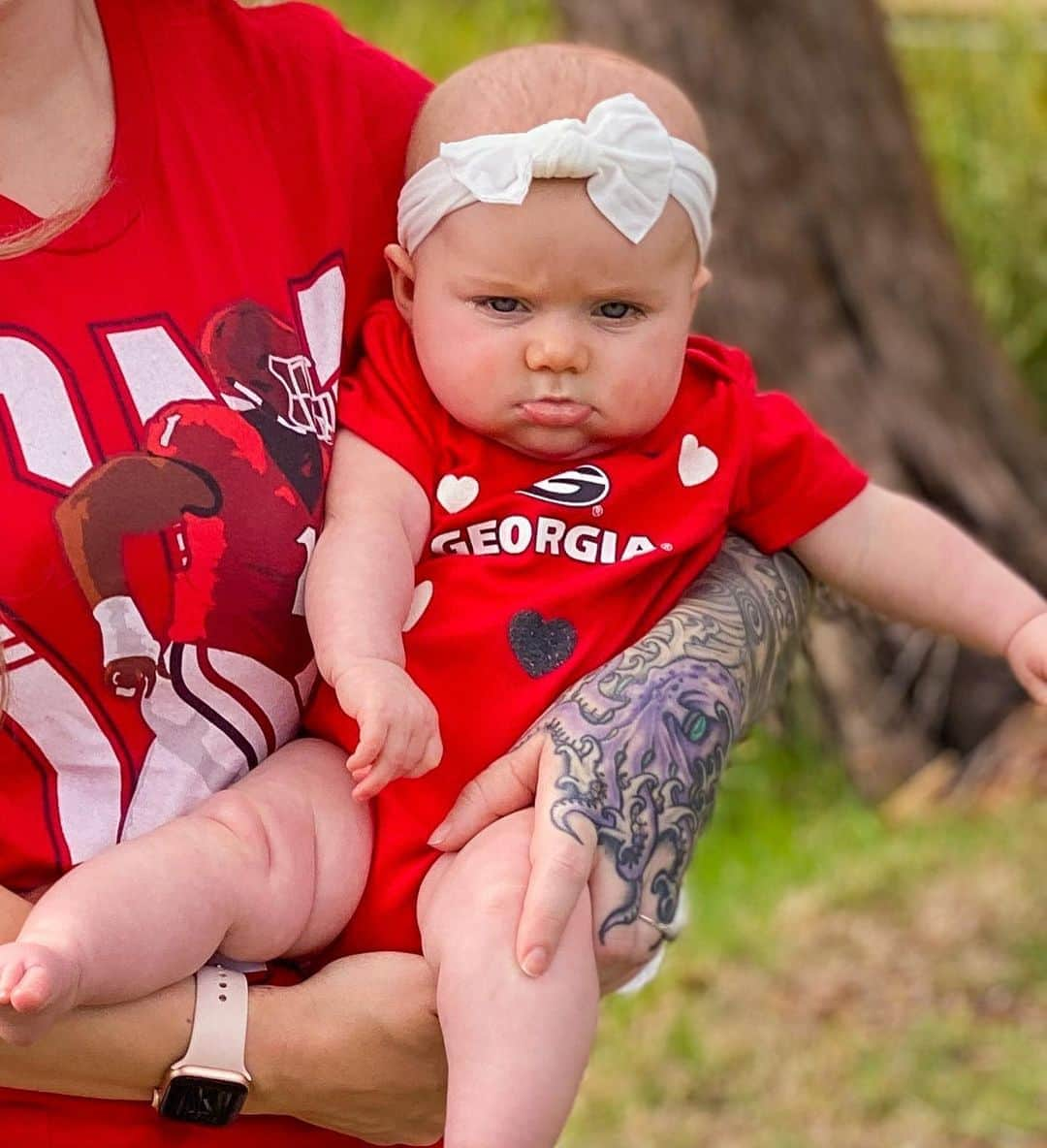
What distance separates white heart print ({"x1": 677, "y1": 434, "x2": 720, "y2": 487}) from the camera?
221 centimetres

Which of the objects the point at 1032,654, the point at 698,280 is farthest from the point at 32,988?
the point at 1032,654

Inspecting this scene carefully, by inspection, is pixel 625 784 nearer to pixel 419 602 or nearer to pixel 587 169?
pixel 419 602

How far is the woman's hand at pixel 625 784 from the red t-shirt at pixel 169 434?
0.93 feet

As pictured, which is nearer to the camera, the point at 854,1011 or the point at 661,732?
the point at 661,732

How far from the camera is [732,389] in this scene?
2.28m

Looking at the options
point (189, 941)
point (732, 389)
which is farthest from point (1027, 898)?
point (189, 941)

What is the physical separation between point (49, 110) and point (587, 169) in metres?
0.56

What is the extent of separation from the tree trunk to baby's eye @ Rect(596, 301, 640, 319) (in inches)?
148

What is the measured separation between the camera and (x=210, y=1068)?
1.94 m

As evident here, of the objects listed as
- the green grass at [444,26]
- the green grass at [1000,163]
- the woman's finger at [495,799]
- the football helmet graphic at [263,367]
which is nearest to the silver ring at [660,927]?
the woman's finger at [495,799]

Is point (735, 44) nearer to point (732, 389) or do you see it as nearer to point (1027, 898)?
point (1027, 898)

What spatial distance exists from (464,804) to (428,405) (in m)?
0.45

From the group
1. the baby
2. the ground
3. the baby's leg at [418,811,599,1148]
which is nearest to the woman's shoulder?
the baby

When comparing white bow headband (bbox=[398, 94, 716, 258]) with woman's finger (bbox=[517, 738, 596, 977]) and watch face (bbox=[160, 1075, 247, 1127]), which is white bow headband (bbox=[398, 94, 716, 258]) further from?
watch face (bbox=[160, 1075, 247, 1127])
